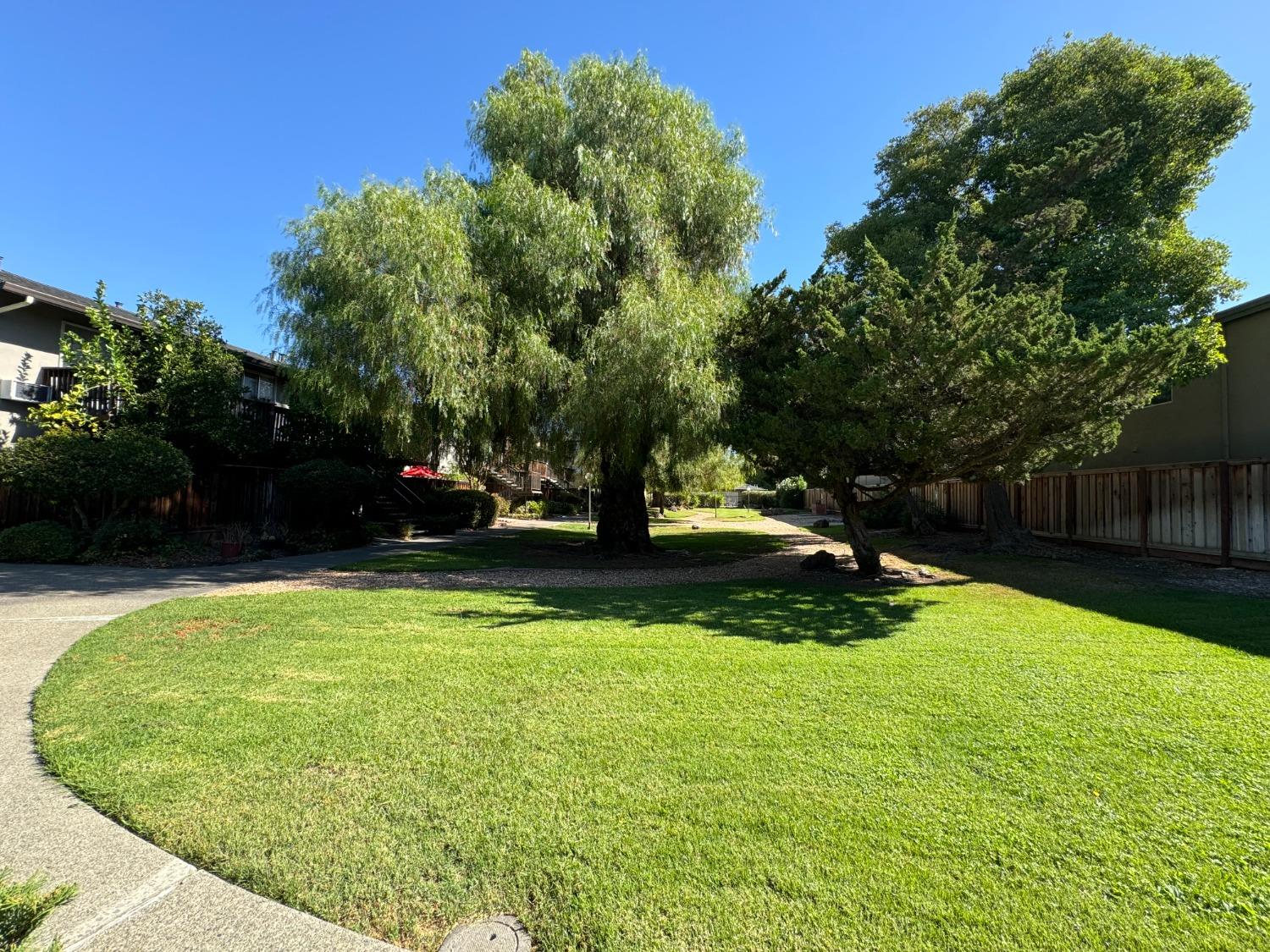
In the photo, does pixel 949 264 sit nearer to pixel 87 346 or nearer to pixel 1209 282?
pixel 1209 282

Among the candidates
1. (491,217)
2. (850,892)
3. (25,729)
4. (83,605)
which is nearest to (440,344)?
(491,217)

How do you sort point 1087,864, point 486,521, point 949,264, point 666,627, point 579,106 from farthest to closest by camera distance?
point 486,521 → point 579,106 → point 949,264 → point 666,627 → point 1087,864

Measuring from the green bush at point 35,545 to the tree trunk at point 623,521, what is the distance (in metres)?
10.5

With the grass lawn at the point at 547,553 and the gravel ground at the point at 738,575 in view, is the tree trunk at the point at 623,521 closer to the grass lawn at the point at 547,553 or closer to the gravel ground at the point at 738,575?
the grass lawn at the point at 547,553

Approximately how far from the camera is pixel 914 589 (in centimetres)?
887

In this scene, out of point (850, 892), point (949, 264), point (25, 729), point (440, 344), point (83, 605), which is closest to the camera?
point (850, 892)

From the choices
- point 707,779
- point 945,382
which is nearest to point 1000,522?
point 945,382

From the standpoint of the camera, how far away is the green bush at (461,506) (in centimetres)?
2186

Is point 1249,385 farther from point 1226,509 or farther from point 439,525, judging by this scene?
point 439,525

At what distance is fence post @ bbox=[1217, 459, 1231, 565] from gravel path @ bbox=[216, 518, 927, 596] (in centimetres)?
505

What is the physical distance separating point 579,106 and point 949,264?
8.08 m

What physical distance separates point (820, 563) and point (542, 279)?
7482 mm

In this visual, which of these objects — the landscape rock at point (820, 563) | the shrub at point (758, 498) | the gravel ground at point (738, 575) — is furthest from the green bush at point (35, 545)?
the shrub at point (758, 498)

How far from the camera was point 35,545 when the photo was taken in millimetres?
10734
